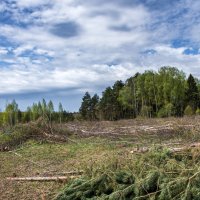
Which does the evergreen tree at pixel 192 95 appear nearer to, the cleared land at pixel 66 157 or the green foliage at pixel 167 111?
the green foliage at pixel 167 111

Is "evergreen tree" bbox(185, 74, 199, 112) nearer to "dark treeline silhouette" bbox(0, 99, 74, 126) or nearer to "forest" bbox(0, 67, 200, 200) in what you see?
"dark treeline silhouette" bbox(0, 99, 74, 126)

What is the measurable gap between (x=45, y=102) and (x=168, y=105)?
736 inches

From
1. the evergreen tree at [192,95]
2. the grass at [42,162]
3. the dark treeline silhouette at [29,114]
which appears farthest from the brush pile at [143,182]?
the evergreen tree at [192,95]

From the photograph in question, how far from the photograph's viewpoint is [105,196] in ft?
17.1

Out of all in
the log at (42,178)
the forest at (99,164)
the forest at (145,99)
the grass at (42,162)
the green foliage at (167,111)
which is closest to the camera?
the forest at (99,164)

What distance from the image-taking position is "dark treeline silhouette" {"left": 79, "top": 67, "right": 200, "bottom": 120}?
5456 centimetres

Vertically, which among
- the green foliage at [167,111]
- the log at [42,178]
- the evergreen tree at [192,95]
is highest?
the evergreen tree at [192,95]

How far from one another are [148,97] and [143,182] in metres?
52.9

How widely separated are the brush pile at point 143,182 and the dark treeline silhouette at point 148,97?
1811 inches

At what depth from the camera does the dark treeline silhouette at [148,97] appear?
5456 cm

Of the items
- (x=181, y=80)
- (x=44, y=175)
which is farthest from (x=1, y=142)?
(x=181, y=80)

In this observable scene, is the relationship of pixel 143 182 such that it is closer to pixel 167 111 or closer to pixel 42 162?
pixel 42 162

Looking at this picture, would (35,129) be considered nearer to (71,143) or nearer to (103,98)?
(71,143)

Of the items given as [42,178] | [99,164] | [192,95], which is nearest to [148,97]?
[192,95]
